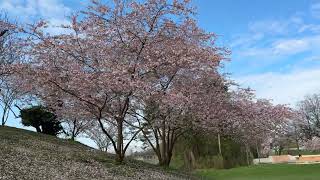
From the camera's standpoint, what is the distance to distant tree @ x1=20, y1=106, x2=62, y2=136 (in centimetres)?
2859

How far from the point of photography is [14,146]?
1571cm

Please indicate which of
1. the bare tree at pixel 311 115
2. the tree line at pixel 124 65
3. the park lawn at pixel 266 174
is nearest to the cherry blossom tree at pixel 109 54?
the tree line at pixel 124 65

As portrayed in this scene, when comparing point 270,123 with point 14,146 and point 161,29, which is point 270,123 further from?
point 14,146

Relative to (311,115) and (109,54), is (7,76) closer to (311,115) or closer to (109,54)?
(109,54)

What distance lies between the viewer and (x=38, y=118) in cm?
2894

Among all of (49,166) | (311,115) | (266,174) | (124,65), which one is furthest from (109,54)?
(311,115)

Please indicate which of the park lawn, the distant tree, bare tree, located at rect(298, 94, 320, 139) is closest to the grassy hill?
the park lawn

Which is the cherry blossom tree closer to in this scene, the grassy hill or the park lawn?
the grassy hill

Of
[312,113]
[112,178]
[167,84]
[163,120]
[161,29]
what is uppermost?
[312,113]

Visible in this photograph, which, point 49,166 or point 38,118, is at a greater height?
point 38,118

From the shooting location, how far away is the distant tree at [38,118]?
28.6 m

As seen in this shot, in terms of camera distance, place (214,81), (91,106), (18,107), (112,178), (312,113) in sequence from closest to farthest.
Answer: (112,178), (91,106), (214,81), (18,107), (312,113)

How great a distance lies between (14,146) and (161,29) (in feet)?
21.7

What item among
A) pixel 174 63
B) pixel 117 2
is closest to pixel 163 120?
pixel 174 63
